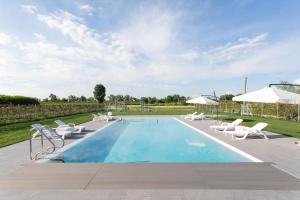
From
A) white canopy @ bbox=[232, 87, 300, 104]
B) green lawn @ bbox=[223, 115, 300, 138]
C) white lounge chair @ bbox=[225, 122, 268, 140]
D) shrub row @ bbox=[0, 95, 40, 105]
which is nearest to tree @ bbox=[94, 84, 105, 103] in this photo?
shrub row @ bbox=[0, 95, 40, 105]

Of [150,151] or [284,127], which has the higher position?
[284,127]

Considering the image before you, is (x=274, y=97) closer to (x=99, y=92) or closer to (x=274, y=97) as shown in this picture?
(x=274, y=97)

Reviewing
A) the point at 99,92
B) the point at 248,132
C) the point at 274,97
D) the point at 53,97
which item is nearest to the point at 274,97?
the point at 274,97

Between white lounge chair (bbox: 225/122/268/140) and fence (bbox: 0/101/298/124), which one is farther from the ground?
fence (bbox: 0/101/298/124)

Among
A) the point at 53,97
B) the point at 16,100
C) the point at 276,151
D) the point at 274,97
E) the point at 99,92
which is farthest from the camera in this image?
the point at 99,92

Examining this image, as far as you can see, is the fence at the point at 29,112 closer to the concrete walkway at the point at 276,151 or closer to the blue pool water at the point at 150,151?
the blue pool water at the point at 150,151

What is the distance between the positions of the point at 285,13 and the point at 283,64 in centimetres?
852

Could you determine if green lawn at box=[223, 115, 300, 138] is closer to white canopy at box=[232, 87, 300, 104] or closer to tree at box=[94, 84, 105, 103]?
white canopy at box=[232, 87, 300, 104]

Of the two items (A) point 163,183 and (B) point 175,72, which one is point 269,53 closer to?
(B) point 175,72

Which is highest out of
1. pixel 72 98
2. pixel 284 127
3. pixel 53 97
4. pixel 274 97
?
pixel 53 97

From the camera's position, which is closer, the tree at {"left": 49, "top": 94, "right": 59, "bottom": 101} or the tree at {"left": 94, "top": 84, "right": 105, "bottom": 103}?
the tree at {"left": 49, "top": 94, "right": 59, "bottom": 101}

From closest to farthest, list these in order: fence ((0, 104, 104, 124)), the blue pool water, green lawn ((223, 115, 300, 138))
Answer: the blue pool water → green lawn ((223, 115, 300, 138)) → fence ((0, 104, 104, 124))

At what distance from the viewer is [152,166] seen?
5.53 m

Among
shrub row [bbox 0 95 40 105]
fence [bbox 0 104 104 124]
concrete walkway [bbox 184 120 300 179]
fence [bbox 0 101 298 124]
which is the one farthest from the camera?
shrub row [bbox 0 95 40 105]
